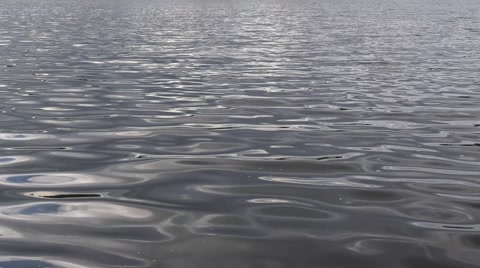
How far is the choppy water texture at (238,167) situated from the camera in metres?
6.97

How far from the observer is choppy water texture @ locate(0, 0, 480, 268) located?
6973mm

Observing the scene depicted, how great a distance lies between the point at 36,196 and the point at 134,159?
2.60 m

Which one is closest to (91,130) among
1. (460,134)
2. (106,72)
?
(460,134)

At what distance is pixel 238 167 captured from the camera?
1056 centimetres

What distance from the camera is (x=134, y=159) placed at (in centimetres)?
1112

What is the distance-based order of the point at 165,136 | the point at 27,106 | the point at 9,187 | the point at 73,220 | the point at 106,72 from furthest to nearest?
the point at 106,72
the point at 27,106
the point at 165,136
the point at 9,187
the point at 73,220

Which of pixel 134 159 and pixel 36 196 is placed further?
pixel 134 159

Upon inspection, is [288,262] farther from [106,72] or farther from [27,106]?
[106,72]

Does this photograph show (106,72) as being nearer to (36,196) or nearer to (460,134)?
(460,134)

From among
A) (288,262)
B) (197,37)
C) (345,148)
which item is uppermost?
(288,262)

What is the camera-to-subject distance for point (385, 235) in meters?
7.41

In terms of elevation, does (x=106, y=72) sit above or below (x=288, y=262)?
below

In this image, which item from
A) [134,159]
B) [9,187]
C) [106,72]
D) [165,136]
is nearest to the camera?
[9,187]

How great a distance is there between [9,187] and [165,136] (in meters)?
4.32
